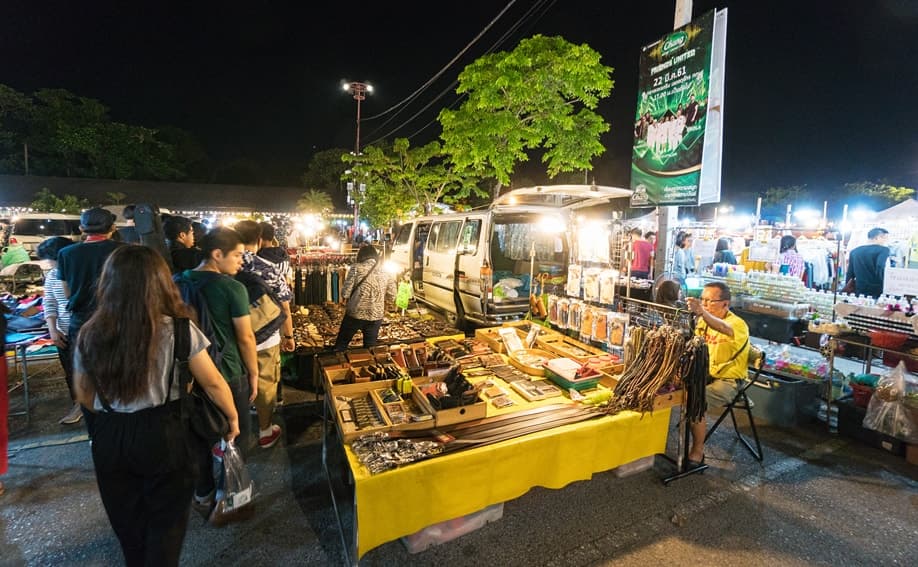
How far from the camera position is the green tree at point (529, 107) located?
30.3ft

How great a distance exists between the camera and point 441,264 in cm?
800

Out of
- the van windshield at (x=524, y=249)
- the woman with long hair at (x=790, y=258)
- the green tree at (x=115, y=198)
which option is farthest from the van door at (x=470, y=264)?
the green tree at (x=115, y=198)

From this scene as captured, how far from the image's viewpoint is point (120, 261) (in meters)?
1.74

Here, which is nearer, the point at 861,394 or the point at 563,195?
the point at 861,394

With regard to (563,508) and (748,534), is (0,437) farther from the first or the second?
(748,534)

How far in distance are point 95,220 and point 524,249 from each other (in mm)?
6273

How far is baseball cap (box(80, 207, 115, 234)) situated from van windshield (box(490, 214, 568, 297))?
4936 mm

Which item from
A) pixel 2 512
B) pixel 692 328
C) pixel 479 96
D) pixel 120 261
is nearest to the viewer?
pixel 120 261

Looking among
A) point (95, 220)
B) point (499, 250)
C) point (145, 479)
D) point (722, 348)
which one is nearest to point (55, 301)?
point (95, 220)

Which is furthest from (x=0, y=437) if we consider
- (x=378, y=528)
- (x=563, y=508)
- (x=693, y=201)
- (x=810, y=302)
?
(x=810, y=302)

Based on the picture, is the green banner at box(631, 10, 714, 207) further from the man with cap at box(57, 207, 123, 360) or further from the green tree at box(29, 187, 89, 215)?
the green tree at box(29, 187, 89, 215)

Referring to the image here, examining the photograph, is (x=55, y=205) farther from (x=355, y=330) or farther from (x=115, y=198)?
(x=355, y=330)

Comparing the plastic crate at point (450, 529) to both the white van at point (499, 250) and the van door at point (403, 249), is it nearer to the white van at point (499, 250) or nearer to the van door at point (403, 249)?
the white van at point (499, 250)

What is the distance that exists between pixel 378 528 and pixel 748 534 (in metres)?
2.58
